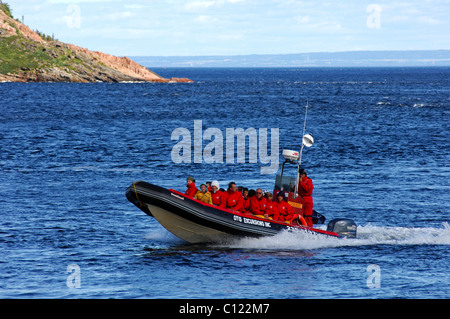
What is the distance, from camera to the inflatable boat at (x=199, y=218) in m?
17.2

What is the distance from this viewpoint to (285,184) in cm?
1870

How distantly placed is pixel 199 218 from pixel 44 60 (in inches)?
4133

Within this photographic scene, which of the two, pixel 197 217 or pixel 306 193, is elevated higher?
pixel 306 193

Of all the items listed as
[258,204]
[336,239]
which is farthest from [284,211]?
[336,239]

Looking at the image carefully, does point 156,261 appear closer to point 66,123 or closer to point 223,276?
point 223,276

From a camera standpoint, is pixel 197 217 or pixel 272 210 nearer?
pixel 197 217

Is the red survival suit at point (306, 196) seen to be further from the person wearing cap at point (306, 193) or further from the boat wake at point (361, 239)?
the boat wake at point (361, 239)

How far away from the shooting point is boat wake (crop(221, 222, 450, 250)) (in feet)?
58.2

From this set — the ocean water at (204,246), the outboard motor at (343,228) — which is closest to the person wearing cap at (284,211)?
the ocean water at (204,246)

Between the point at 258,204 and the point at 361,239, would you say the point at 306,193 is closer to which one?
the point at 258,204

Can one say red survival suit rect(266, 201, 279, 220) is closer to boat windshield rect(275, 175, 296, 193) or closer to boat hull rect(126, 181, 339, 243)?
boat hull rect(126, 181, 339, 243)
